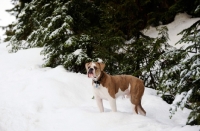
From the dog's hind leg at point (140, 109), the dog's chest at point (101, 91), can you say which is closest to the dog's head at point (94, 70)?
the dog's chest at point (101, 91)

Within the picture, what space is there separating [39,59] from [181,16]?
32.1ft

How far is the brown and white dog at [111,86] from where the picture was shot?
480 centimetres

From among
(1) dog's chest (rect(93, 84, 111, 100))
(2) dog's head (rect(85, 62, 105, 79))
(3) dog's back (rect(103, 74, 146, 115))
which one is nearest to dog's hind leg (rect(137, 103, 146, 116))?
(3) dog's back (rect(103, 74, 146, 115))

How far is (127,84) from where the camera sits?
508 cm

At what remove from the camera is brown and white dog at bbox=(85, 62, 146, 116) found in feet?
15.8

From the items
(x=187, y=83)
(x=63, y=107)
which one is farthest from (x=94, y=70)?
(x=63, y=107)

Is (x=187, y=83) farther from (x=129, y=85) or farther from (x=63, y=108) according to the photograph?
(x=63, y=108)

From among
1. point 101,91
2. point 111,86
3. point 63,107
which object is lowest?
point 63,107

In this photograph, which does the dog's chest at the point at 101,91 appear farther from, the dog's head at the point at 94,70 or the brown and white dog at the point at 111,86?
the dog's head at the point at 94,70

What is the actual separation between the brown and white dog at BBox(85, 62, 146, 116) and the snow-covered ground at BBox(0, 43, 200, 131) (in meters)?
0.38

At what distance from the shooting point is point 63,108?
627cm

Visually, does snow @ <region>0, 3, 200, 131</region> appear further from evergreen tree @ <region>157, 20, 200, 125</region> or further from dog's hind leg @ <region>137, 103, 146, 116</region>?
evergreen tree @ <region>157, 20, 200, 125</region>

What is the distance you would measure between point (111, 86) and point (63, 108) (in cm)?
201

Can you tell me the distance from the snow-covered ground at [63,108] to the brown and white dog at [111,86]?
1.26 feet
